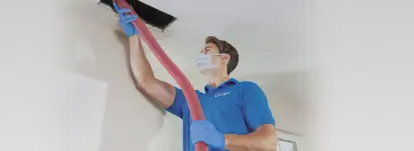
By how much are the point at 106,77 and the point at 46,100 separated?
0.39 ft

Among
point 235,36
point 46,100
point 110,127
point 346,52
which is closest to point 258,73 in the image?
point 235,36

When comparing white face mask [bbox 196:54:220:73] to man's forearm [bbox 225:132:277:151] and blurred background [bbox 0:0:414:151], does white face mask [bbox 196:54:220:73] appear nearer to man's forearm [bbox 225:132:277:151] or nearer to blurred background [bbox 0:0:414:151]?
blurred background [bbox 0:0:414:151]

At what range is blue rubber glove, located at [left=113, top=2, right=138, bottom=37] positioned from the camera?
1208 mm

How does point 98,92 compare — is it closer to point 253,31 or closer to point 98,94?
point 98,94

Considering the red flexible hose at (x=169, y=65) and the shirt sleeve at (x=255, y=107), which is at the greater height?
the red flexible hose at (x=169, y=65)

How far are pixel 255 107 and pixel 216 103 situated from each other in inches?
3.0

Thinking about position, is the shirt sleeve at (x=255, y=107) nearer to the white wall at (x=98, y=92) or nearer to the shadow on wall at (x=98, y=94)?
the white wall at (x=98, y=92)

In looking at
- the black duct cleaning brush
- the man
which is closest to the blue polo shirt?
the man

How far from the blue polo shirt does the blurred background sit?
0.02 meters

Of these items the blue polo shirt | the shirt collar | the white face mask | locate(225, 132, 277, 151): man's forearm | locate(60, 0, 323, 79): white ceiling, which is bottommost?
locate(225, 132, 277, 151): man's forearm

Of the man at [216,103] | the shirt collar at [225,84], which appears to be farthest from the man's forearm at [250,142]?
the shirt collar at [225,84]

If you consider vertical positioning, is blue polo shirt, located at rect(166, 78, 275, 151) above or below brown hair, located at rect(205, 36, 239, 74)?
below

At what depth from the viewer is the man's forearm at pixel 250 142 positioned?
3.88 feet

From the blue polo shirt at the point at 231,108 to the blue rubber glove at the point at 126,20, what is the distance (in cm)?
15
